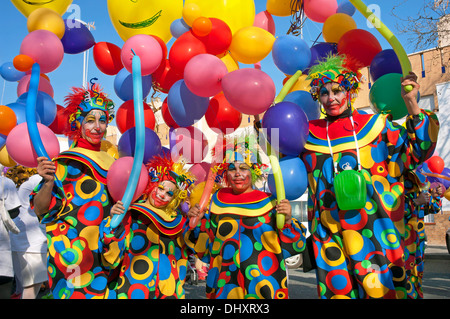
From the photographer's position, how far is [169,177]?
343 centimetres

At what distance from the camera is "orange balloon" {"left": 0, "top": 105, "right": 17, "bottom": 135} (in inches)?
139

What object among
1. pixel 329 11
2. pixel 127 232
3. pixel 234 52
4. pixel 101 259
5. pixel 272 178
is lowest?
pixel 101 259

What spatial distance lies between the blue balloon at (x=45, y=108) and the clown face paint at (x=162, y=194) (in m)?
1.22

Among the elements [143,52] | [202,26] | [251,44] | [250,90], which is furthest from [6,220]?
[251,44]

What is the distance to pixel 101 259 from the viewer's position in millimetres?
Result: 3180

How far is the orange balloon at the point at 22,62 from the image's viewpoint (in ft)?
11.7

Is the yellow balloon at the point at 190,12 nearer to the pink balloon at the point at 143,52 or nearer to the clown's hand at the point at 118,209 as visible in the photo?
the pink balloon at the point at 143,52

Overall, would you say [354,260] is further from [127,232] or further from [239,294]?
[127,232]

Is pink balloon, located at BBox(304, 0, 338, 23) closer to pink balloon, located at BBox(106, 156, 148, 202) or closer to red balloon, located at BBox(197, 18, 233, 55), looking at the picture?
red balloon, located at BBox(197, 18, 233, 55)

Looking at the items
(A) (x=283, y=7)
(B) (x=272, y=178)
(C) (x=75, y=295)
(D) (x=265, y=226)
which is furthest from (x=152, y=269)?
(A) (x=283, y=7)

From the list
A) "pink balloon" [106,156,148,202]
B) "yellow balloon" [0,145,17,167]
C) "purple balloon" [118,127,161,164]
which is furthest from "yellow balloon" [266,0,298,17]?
"yellow balloon" [0,145,17,167]

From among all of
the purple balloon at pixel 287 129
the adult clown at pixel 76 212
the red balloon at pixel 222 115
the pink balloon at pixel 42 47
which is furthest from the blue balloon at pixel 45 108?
the purple balloon at pixel 287 129

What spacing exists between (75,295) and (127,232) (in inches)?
23.7

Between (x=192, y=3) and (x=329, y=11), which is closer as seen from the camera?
(x=192, y=3)
